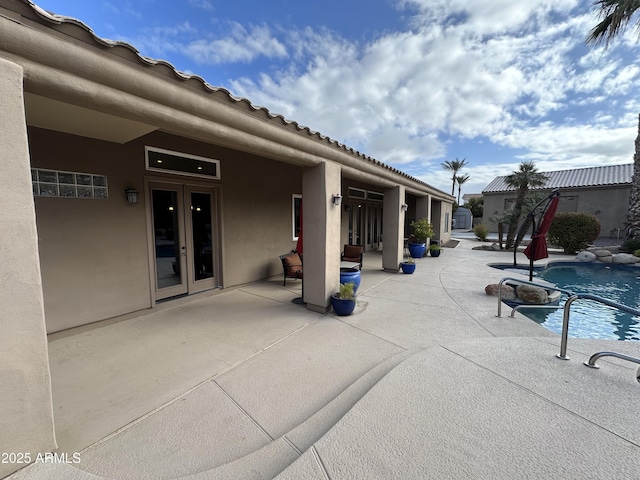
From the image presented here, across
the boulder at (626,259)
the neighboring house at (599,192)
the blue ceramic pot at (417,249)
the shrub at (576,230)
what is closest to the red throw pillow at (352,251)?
the blue ceramic pot at (417,249)

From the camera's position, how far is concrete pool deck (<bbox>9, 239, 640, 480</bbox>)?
76.3 inches

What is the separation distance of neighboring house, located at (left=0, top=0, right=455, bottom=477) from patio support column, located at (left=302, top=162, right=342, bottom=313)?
3 centimetres

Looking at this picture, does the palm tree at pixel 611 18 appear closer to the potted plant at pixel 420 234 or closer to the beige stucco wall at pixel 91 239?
the potted plant at pixel 420 234

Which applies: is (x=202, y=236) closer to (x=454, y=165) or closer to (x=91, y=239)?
(x=91, y=239)

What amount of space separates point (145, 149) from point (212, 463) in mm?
5268

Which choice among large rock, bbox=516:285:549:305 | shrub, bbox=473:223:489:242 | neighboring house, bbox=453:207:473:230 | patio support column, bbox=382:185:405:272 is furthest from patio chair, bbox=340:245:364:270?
neighboring house, bbox=453:207:473:230

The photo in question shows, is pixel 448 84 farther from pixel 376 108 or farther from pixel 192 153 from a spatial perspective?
pixel 192 153

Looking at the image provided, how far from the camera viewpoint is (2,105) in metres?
1.79

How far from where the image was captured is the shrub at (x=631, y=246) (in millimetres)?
12166

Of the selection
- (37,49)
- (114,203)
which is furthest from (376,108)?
(37,49)

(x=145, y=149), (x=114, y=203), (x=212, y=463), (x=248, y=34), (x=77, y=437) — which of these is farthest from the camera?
(x=248, y=34)

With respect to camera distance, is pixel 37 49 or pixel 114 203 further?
pixel 114 203

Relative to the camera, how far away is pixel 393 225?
8.73 meters

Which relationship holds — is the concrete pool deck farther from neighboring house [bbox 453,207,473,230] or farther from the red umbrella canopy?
neighboring house [bbox 453,207,473,230]
